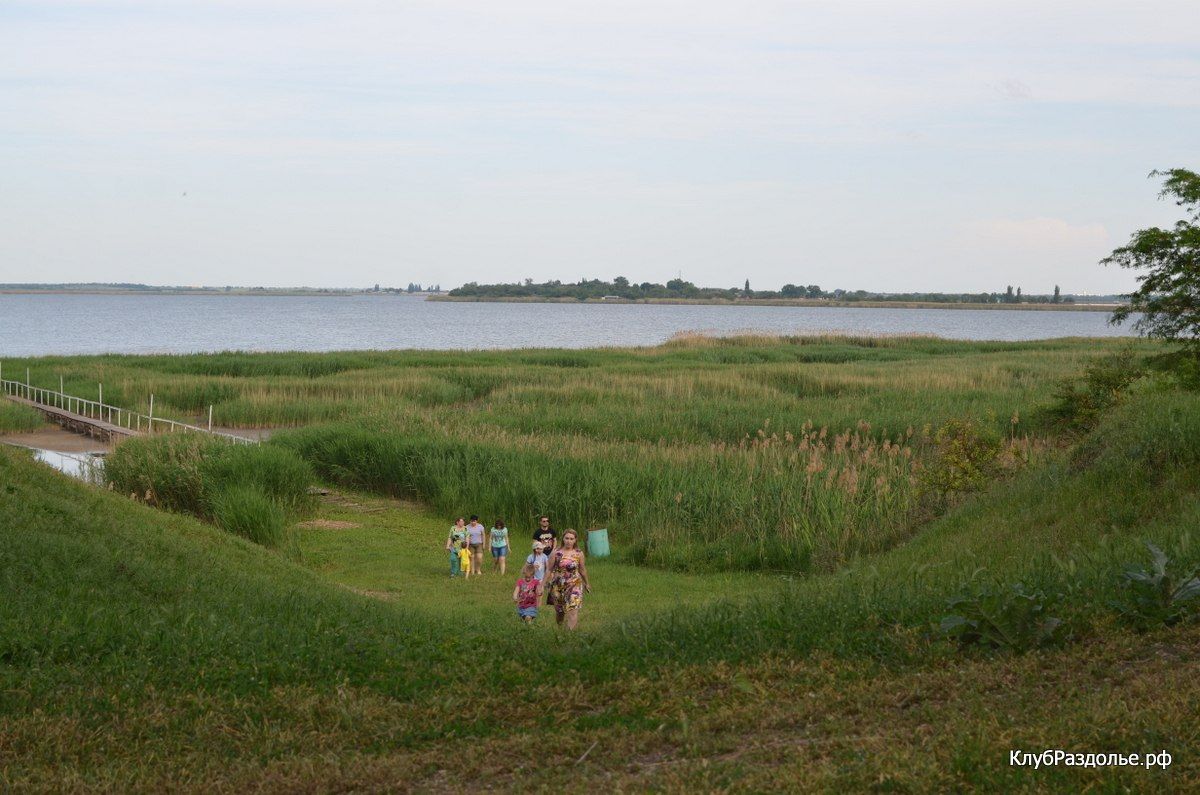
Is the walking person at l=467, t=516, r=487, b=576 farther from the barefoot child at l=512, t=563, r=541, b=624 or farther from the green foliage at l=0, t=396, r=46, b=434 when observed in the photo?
the green foliage at l=0, t=396, r=46, b=434

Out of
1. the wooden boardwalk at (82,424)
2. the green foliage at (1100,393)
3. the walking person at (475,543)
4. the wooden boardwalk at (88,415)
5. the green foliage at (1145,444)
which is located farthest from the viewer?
the wooden boardwalk at (88,415)

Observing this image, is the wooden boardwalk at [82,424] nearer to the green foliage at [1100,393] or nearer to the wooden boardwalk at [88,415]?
the wooden boardwalk at [88,415]

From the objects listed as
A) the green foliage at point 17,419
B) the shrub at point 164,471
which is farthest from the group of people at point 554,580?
the green foliage at point 17,419

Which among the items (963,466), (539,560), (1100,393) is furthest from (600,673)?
(1100,393)

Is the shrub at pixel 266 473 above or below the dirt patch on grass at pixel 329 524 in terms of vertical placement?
above

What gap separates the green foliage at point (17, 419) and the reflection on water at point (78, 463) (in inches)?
207

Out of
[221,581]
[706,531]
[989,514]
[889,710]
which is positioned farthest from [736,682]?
[706,531]

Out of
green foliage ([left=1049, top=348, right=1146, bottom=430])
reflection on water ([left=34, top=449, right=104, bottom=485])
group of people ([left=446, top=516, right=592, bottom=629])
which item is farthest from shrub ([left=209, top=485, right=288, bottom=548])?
green foliage ([left=1049, top=348, right=1146, bottom=430])

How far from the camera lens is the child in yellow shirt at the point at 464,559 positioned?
54.5 feet

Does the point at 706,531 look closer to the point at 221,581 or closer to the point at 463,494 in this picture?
the point at 463,494

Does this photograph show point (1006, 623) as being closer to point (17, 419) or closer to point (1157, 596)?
point (1157, 596)

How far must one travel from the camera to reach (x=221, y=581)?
1174cm

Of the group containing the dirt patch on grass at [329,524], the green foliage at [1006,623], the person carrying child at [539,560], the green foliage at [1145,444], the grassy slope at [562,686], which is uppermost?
the green foliage at [1145,444]

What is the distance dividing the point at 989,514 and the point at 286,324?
15728cm
